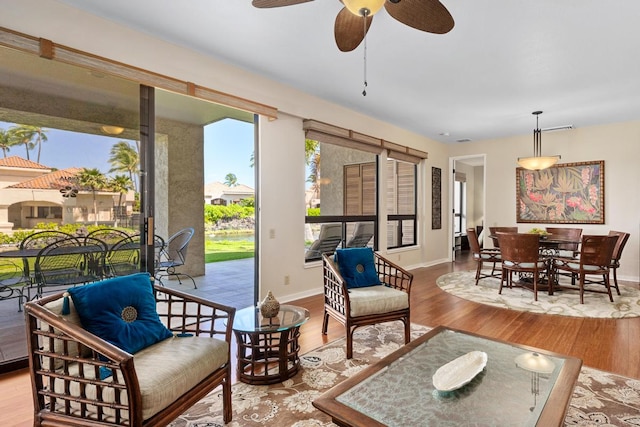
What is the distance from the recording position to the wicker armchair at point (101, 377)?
1.32m

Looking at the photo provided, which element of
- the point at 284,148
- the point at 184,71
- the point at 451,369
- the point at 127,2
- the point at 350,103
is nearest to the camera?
the point at 451,369

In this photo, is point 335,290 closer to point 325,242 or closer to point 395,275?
point 395,275

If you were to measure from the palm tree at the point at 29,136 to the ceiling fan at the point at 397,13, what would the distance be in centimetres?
197

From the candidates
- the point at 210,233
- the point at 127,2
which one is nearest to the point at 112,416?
the point at 127,2

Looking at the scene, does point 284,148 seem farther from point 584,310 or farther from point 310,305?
point 584,310

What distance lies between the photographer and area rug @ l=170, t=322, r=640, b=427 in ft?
6.16

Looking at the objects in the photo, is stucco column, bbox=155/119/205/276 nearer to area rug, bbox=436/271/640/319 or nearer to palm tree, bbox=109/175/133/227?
palm tree, bbox=109/175/133/227

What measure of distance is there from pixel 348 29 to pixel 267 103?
6.69 feet

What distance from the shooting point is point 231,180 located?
635cm

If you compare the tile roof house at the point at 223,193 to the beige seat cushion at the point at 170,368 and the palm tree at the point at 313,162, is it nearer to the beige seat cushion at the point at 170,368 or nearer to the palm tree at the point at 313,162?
the palm tree at the point at 313,162

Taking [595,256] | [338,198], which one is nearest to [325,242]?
[338,198]

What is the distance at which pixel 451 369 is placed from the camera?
1719 millimetres

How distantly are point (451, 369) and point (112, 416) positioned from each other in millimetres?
1537

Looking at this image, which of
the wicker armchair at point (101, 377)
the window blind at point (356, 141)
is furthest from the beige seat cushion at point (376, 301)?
the window blind at point (356, 141)
